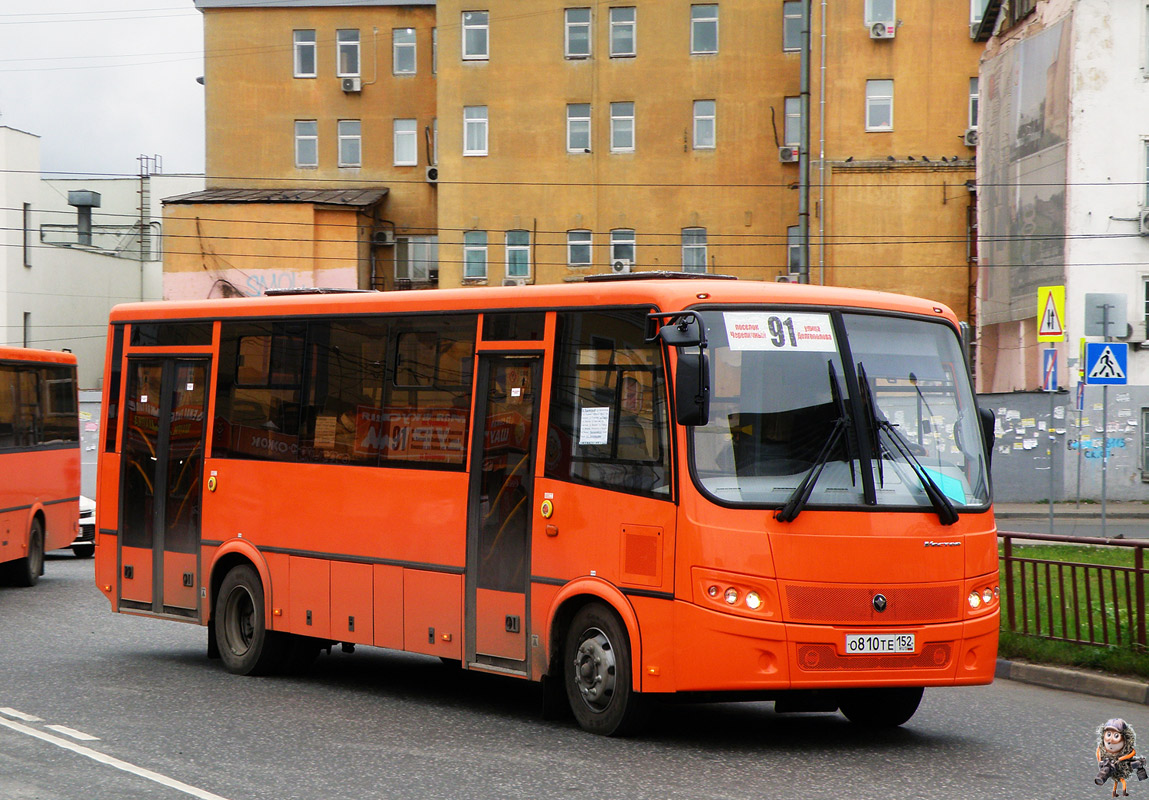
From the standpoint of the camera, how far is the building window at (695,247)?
53031 millimetres

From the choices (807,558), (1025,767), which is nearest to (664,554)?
(807,558)

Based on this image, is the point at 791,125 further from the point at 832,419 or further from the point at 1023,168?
the point at 832,419

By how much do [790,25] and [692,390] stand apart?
1800 inches

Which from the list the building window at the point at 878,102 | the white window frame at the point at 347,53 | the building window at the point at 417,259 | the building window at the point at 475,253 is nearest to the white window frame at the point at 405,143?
the white window frame at the point at 347,53

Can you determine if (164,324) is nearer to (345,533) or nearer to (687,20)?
(345,533)

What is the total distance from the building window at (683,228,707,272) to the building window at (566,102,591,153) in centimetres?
444

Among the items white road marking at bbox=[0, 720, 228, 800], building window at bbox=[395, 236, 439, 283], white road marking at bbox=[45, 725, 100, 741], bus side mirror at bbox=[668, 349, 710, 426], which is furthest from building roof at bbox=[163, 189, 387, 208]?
bus side mirror at bbox=[668, 349, 710, 426]

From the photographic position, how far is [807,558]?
30.0 feet

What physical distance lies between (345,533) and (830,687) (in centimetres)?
442

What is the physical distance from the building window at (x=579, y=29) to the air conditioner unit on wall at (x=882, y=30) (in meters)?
9.73

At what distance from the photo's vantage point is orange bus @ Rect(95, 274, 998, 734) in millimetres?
9164

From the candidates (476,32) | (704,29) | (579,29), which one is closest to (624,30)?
(579,29)

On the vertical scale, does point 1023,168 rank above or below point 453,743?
above

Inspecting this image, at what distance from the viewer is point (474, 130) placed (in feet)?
179
